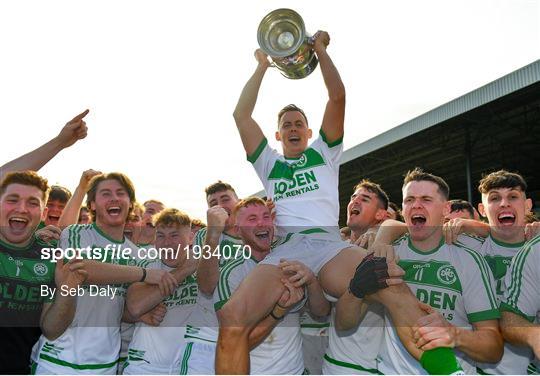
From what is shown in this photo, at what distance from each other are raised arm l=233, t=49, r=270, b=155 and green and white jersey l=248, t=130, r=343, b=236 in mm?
98

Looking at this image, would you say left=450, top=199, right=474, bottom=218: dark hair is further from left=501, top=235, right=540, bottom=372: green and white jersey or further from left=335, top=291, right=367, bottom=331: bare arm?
left=335, top=291, right=367, bottom=331: bare arm

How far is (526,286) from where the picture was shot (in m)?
3.74

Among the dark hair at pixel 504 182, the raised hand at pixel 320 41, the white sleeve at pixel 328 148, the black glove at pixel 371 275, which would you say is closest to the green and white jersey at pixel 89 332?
the white sleeve at pixel 328 148

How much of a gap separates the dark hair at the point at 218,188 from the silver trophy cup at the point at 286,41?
1.90 m

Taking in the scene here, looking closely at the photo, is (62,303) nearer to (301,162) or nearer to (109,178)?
(109,178)

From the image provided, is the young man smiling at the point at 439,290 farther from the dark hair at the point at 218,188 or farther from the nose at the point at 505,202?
the dark hair at the point at 218,188

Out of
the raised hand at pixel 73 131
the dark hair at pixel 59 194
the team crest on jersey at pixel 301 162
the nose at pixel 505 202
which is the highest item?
the raised hand at pixel 73 131

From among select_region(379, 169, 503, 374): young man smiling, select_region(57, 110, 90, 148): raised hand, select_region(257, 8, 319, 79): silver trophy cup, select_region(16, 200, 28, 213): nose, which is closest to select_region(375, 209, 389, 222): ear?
select_region(379, 169, 503, 374): young man smiling

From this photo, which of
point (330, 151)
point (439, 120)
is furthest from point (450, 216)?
point (439, 120)

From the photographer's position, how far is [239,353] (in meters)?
3.59

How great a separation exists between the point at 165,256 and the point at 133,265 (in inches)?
21.6

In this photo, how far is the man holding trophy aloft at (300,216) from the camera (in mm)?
3570

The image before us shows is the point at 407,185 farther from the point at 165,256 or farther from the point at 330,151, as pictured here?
the point at 165,256

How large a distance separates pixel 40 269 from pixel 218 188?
2572 millimetres
